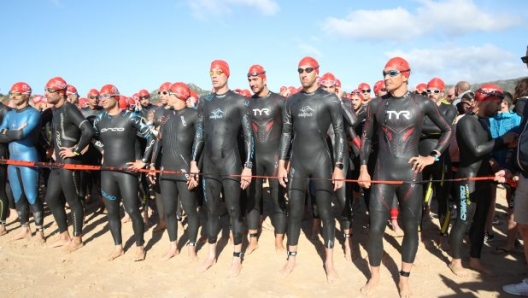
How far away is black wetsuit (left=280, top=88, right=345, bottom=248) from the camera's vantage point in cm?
493

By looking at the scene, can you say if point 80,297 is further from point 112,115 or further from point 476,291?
point 476,291

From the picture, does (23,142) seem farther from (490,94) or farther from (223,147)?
(490,94)

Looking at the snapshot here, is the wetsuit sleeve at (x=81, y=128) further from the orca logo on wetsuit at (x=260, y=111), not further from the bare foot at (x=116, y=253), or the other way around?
the orca logo on wetsuit at (x=260, y=111)

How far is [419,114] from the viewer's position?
14.4 feet

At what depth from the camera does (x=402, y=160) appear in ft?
14.6

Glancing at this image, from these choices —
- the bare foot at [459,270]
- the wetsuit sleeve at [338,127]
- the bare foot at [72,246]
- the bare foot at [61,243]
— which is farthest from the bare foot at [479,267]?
the bare foot at [61,243]

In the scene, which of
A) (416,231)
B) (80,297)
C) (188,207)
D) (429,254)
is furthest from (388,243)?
(80,297)

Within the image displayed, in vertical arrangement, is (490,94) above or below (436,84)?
below

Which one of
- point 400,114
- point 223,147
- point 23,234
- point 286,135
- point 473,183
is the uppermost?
point 400,114

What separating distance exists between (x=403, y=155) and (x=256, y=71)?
2.72 metres

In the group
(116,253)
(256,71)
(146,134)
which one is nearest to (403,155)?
(256,71)

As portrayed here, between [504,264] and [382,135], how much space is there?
9.97 feet

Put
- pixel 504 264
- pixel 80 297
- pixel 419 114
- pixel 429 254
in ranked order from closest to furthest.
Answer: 1. pixel 419 114
2. pixel 80 297
3. pixel 504 264
4. pixel 429 254

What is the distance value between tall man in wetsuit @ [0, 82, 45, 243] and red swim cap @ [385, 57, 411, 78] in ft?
20.2
